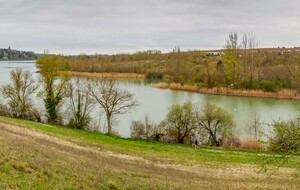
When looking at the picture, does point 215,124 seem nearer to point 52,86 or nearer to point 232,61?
point 52,86

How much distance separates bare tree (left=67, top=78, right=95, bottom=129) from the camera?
36.1 meters

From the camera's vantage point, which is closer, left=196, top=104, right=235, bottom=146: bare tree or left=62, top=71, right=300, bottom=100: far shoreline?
left=196, top=104, right=235, bottom=146: bare tree

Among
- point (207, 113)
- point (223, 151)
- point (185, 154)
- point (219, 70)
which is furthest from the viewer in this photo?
point (219, 70)

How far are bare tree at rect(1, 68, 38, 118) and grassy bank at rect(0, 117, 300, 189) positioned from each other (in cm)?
1620

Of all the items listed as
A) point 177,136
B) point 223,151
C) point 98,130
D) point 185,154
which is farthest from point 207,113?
point 98,130

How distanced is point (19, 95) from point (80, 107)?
7.66 m

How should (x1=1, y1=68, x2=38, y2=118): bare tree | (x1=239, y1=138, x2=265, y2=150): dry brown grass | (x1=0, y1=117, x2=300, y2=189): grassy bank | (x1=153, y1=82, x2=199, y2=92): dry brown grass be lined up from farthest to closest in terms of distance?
(x1=153, y1=82, x2=199, y2=92): dry brown grass
(x1=1, y1=68, x2=38, y2=118): bare tree
(x1=239, y1=138, x2=265, y2=150): dry brown grass
(x1=0, y1=117, x2=300, y2=189): grassy bank

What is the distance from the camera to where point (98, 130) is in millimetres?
36375

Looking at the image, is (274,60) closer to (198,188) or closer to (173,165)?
(173,165)

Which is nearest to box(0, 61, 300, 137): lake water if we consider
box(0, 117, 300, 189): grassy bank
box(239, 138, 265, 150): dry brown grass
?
box(239, 138, 265, 150): dry brown grass

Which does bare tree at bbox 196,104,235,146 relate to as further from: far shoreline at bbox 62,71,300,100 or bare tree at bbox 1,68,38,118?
far shoreline at bbox 62,71,300,100

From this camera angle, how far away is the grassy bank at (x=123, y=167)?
1025 cm

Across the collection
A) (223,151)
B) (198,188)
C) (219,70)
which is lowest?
(223,151)

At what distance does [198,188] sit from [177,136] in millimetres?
19658
